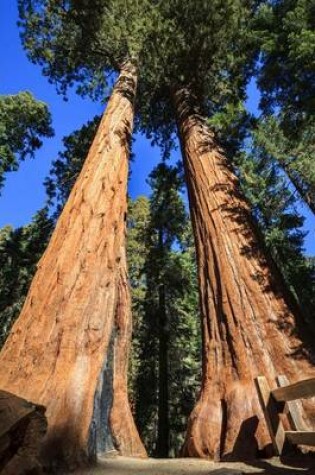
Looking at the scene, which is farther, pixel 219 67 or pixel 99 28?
pixel 219 67

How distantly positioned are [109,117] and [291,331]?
17.3ft

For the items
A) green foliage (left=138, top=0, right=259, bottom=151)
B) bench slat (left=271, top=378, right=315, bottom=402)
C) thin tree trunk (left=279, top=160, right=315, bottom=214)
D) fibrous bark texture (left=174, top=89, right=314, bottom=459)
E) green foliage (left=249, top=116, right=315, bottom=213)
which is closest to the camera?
bench slat (left=271, top=378, right=315, bottom=402)

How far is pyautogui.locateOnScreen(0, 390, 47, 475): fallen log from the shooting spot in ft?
6.94

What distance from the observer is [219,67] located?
39.5 feet

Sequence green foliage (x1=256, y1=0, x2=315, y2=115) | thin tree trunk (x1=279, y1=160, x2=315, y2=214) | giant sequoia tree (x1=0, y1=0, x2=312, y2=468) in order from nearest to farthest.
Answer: giant sequoia tree (x1=0, y1=0, x2=312, y2=468) < green foliage (x1=256, y1=0, x2=315, y2=115) < thin tree trunk (x1=279, y1=160, x2=315, y2=214)

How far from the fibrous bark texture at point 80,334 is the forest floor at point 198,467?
19 cm

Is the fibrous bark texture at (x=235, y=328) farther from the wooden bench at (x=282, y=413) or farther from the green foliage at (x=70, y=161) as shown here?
the green foliage at (x=70, y=161)

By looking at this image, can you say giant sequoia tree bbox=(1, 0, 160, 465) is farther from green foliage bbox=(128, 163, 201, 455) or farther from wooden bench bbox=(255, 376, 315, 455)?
green foliage bbox=(128, 163, 201, 455)

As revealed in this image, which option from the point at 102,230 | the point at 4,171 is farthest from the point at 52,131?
the point at 102,230

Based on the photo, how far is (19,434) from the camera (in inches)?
88.1

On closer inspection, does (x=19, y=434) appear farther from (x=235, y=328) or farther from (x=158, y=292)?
(x=158, y=292)

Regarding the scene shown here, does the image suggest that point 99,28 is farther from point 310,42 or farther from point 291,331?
point 291,331

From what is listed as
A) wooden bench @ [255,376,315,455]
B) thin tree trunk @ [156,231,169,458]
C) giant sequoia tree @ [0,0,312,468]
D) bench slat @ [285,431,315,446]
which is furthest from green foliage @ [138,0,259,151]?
bench slat @ [285,431,315,446]

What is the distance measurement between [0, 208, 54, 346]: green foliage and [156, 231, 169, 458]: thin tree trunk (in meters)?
5.01
